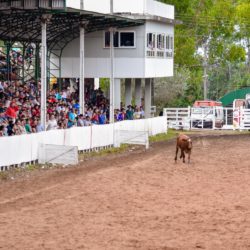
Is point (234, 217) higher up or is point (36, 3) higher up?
point (36, 3)

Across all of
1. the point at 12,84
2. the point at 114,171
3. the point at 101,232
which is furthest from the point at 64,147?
the point at 101,232

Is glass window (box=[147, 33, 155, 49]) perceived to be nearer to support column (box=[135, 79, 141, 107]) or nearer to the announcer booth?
the announcer booth

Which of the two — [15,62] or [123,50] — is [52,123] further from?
[15,62]

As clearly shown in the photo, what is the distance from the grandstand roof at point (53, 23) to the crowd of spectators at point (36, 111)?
2.31m

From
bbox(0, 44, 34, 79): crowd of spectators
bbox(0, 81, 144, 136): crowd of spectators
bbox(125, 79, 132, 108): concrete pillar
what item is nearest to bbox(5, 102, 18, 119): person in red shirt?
bbox(0, 81, 144, 136): crowd of spectators

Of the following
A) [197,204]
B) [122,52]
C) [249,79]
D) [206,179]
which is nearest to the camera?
[197,204]

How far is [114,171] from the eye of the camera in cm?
2881

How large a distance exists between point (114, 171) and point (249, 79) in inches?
2269

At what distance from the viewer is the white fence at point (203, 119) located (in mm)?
51906

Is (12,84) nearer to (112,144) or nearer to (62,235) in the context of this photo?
(112,144)

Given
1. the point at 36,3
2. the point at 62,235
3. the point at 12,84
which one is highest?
the point at 36,3

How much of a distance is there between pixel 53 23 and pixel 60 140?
27.4 ft

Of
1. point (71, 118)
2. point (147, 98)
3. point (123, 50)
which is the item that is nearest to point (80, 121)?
point (71, 118)

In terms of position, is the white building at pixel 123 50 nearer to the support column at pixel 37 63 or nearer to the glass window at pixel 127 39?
the glass window at pixel 127 39
